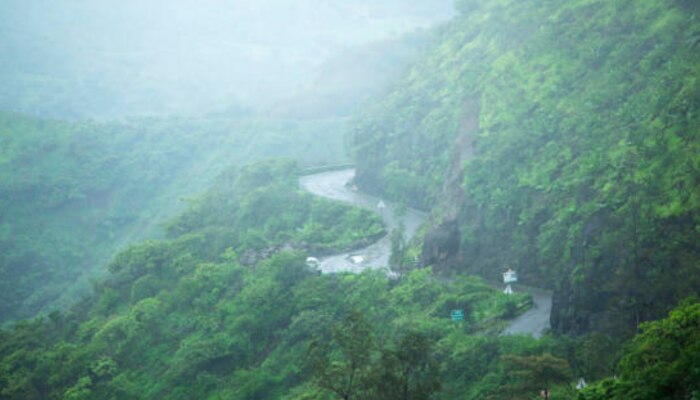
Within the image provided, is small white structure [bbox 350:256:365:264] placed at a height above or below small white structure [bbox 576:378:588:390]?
below

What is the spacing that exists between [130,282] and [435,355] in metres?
26.4

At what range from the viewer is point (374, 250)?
43.9 m

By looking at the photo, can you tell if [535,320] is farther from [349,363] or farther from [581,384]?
[349,363]

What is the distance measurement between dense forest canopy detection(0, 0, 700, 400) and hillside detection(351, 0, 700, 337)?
0.45 ft

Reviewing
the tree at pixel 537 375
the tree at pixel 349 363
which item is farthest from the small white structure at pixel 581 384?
the tree at pixel 349 363

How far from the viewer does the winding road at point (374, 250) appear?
29.0 metres

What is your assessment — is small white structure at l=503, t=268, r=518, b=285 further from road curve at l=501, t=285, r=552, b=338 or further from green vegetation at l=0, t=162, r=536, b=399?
road curve at l=501, t=285, r=552, b=338

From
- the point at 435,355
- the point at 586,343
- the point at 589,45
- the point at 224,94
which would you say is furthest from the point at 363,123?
the point at 224,94

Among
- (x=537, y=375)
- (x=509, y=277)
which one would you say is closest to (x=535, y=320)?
(x=509, y=277)

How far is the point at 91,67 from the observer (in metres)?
143

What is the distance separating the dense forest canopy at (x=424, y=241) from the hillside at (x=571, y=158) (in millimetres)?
136

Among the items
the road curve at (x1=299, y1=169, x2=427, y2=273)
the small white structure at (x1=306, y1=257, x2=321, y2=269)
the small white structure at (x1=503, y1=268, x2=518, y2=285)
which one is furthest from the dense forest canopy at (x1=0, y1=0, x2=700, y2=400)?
the small white structure at (x1=503, y1=268, x2=518, y2=285)

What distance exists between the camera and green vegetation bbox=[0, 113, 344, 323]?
219 ft

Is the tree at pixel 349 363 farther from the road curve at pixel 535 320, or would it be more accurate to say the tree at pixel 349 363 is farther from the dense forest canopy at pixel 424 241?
the road curve at pixel 535 320
